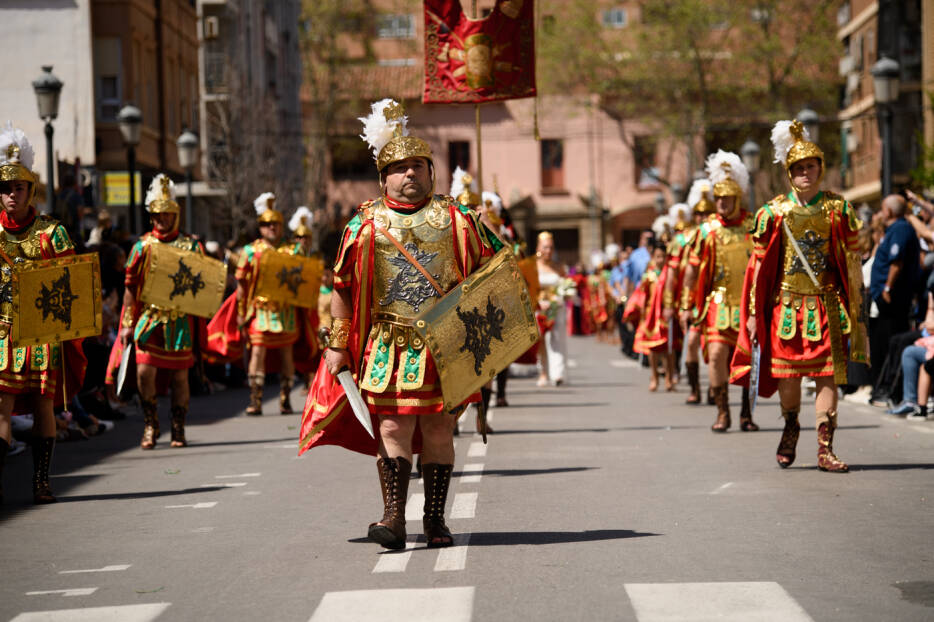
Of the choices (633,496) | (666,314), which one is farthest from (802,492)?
(666,314)

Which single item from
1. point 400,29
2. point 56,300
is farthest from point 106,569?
point 400,29

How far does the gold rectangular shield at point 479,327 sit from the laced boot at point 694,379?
922 centimetres

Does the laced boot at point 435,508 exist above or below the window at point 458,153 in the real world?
below

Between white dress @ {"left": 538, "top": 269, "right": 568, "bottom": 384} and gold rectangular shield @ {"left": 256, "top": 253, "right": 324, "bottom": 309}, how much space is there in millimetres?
4451

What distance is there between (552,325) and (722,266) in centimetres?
690

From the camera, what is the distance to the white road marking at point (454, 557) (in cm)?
776

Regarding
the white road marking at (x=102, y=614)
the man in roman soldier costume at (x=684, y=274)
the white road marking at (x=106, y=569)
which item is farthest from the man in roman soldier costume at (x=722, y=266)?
the white road marking at (x=102, y=614)

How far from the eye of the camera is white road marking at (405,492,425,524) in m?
9.58

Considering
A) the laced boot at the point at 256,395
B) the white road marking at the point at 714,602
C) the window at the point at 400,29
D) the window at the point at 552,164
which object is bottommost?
the laced boot at the point at 256,395

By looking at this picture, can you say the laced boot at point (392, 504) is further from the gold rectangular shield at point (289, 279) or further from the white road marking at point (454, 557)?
the gold rectangular shield at point (289, 279)

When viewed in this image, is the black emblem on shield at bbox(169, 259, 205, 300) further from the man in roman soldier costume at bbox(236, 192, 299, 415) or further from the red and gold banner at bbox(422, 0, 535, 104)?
the man in roman soldier costume at bbox(236, 192, 299, 415)

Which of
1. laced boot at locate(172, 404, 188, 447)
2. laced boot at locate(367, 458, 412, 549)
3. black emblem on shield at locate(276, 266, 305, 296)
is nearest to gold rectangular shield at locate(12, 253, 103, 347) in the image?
laced boot at locate(367, 458, 412, 549)

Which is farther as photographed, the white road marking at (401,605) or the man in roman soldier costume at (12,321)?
the man in roman soldier costume at (12,321)

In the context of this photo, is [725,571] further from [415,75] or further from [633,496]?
[415,75]
